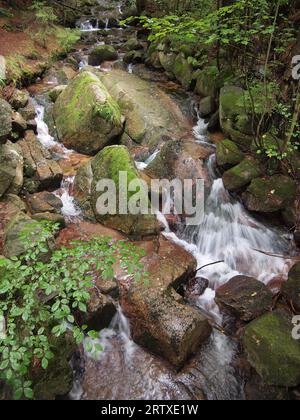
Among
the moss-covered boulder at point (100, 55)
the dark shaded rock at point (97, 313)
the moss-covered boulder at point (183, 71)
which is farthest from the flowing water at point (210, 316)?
the moss-covered boulder at point (100, 55)

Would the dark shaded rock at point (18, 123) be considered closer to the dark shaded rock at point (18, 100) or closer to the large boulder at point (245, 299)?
the dark shaded rock at point (18, 100)

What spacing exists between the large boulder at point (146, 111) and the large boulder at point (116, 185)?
77.3 inches

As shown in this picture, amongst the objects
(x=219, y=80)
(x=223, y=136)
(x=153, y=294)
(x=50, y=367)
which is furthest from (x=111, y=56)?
(x=50, y=367)

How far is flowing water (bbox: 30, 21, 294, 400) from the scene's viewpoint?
14.1 ft

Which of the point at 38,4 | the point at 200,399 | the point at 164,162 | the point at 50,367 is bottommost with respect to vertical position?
the point at 200,399

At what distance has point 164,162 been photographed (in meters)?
7.58

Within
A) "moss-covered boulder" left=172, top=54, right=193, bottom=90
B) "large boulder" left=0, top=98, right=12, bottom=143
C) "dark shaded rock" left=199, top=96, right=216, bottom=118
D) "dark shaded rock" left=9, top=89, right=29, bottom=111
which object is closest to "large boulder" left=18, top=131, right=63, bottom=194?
"large boulder" left=0, top=98, right=12, bottom=143

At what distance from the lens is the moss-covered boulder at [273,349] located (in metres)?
4.03

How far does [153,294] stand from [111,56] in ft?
35.1

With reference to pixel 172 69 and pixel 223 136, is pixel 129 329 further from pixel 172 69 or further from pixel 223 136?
pixel 172 69

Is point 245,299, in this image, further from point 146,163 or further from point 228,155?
point 146,163

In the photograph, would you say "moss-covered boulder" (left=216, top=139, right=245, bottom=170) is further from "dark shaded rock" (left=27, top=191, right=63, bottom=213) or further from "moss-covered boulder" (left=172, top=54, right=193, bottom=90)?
"moss-covered boulder" (left=172, top=54, right=193, bottom=90)

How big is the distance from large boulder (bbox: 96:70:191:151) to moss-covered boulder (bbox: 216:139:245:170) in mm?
1669

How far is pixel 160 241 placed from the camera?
621 centimetres
